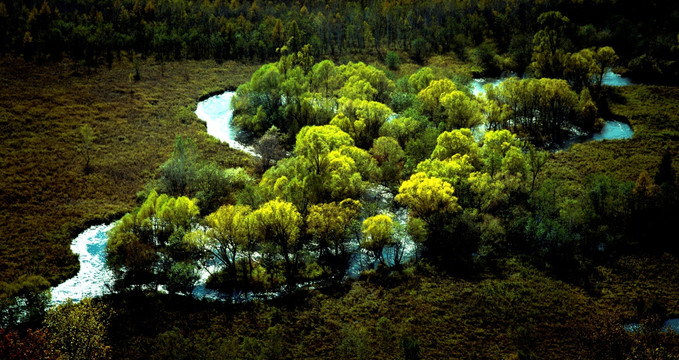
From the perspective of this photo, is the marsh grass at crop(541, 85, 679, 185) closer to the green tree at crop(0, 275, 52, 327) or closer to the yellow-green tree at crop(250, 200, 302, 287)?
the yellow-green tree at crop(250, 200, 302, 287)

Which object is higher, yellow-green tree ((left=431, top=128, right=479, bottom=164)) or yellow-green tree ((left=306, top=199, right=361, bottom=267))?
yellow-green tree ((left=431, top=128, right=479, bottom=164))

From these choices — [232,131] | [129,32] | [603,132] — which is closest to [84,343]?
[232,131]

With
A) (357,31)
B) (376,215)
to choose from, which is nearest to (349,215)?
(376,215)

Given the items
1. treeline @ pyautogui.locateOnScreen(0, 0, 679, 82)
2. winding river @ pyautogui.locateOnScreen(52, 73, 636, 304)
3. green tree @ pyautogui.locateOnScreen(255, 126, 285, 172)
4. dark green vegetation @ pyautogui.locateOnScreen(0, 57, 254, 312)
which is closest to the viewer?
winding river @ pyautogui.locateOnScreen(52, 73, 636, 304)

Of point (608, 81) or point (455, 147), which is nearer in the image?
point (455, 147)

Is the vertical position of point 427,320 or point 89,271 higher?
point 427,320

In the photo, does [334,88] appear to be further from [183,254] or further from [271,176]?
[183,254]

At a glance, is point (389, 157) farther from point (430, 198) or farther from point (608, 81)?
point (608, 81)

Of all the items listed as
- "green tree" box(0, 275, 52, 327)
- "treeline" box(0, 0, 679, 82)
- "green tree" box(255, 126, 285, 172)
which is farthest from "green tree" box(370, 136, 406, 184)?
"treeline" box(0, 0, 679, 82)
